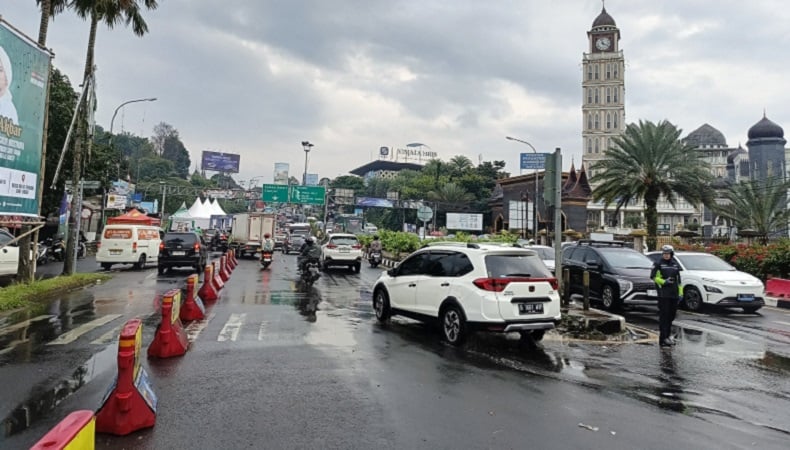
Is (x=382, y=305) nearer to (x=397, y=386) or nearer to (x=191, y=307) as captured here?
(x=191, y=307)

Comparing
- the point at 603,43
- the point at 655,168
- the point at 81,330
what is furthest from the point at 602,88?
the point at 81,330

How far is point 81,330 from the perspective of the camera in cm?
884

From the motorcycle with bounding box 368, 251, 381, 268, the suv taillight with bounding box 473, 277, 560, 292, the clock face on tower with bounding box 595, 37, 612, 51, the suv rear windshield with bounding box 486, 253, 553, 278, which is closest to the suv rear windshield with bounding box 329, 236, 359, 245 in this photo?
the motorcycle with bounding box 368, 251, 381, 268

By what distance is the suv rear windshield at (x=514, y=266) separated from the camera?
7867mm

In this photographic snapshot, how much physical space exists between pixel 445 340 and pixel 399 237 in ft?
71.9

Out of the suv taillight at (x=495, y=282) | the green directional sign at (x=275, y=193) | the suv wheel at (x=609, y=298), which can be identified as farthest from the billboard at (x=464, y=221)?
the suv taillight at (x=495, y=282)

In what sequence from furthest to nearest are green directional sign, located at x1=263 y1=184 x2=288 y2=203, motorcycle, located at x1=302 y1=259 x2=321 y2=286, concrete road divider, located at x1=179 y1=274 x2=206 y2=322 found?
green directional sign, located at x1=263 y1=184 x2=288 y2=203, motorcycle, located at x1=302 y1=259 x2=321 y2=286, concrete road divider, located at x1=179 y1=274 x2=206 y2=322

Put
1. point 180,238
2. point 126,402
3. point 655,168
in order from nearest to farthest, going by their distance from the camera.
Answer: point 126,402 < point 180,238 < point 655,168

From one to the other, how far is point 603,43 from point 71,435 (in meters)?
111

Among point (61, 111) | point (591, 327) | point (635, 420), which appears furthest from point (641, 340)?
point (61, 111)

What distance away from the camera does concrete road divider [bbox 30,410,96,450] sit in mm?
2453

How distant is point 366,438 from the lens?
4.34 m

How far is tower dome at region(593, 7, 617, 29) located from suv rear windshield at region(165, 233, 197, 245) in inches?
3931

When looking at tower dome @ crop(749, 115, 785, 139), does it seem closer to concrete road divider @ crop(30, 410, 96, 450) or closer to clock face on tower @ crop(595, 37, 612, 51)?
clock face on tower @ crop(595, 37, 612, 51)
